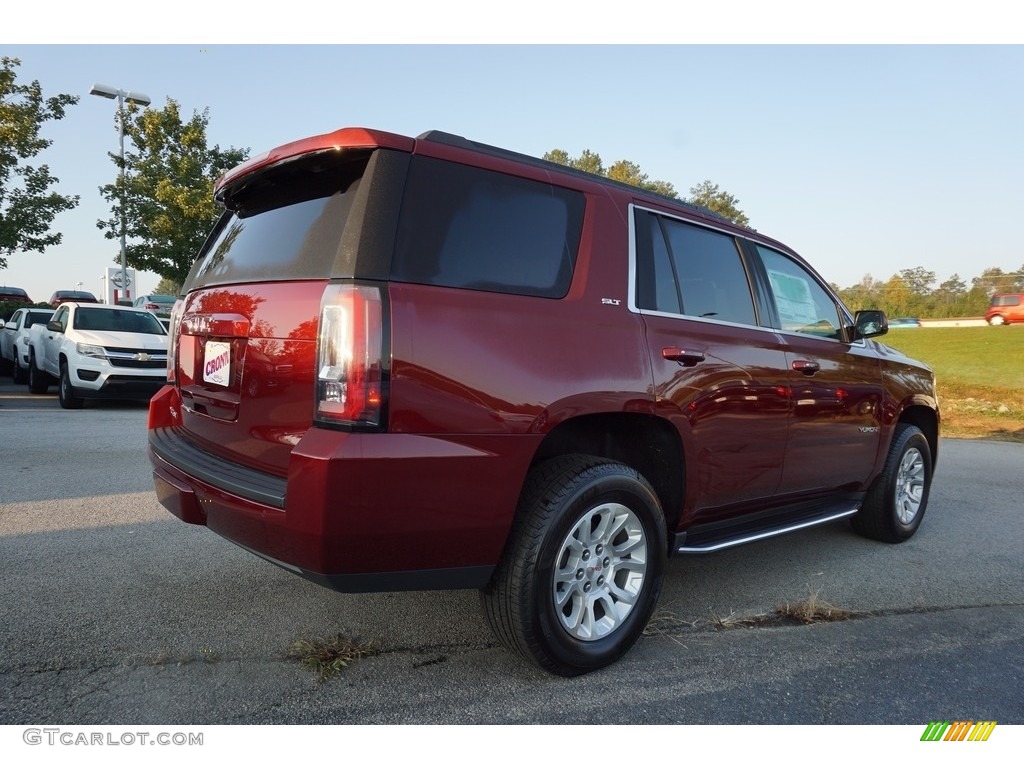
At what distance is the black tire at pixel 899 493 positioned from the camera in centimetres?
468

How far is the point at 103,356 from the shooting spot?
10.3 m

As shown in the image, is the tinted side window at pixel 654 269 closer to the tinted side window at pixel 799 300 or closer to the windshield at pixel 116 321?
the tinted side window at pixel 799 300

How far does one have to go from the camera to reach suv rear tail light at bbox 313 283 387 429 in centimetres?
223

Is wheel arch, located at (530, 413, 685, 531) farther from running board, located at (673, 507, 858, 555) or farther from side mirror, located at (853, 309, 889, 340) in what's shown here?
side mirror, located at (853, 309, 889, 340)

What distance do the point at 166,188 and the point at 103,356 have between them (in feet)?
37.7

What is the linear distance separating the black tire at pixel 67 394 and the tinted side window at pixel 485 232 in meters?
9.84

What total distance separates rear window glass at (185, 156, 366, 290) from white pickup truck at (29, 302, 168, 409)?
820 cm

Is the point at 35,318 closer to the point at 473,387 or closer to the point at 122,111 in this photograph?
the point at 122,111

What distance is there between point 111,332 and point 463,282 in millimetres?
10000

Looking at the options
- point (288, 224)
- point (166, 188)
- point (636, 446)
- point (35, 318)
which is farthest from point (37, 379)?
point (636, 446)

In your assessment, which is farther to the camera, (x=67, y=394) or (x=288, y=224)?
(x=67, y=394)

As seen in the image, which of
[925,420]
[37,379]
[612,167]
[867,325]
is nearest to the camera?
[867,325]

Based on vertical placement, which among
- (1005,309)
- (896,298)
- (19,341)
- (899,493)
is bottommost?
(899,493)

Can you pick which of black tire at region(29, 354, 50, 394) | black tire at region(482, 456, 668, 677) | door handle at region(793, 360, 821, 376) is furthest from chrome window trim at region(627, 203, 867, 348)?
black tire at region(29, 354, 50, 394)
